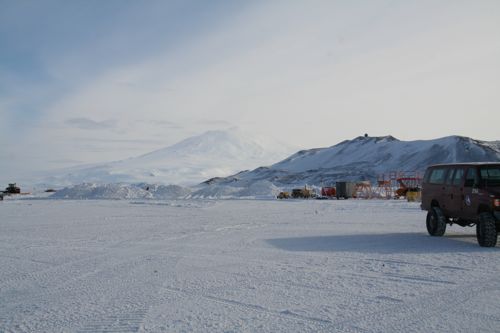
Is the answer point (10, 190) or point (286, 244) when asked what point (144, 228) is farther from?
point (10, 190)

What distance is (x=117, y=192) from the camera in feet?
183

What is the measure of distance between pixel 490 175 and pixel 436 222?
Answer: 2139mm

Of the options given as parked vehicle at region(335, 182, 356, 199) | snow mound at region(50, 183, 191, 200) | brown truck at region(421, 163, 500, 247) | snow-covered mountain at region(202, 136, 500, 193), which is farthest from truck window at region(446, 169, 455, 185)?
snow-covered mountain at region(202, 136, 500, 193)

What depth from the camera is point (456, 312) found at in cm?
630

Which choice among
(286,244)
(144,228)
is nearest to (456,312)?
(286,244)

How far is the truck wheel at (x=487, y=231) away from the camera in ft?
38.0

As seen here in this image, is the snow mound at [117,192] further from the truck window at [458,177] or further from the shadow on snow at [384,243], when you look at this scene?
the truck window at [458,177]

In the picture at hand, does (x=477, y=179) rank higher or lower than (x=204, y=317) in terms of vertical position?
higher

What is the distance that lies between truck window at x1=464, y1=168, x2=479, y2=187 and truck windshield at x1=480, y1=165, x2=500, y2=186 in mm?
149

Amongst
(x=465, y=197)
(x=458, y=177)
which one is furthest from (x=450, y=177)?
(x=465, y=197)

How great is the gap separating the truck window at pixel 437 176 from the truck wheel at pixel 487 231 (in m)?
2.40

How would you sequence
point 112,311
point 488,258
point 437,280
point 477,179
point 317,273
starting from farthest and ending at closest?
point 477,179 → point 488,258 → point 317,273 → point 437,280 → point 112,311

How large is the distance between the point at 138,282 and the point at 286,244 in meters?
5.26

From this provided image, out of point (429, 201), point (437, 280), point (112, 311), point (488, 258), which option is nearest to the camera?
point (112, 311)
